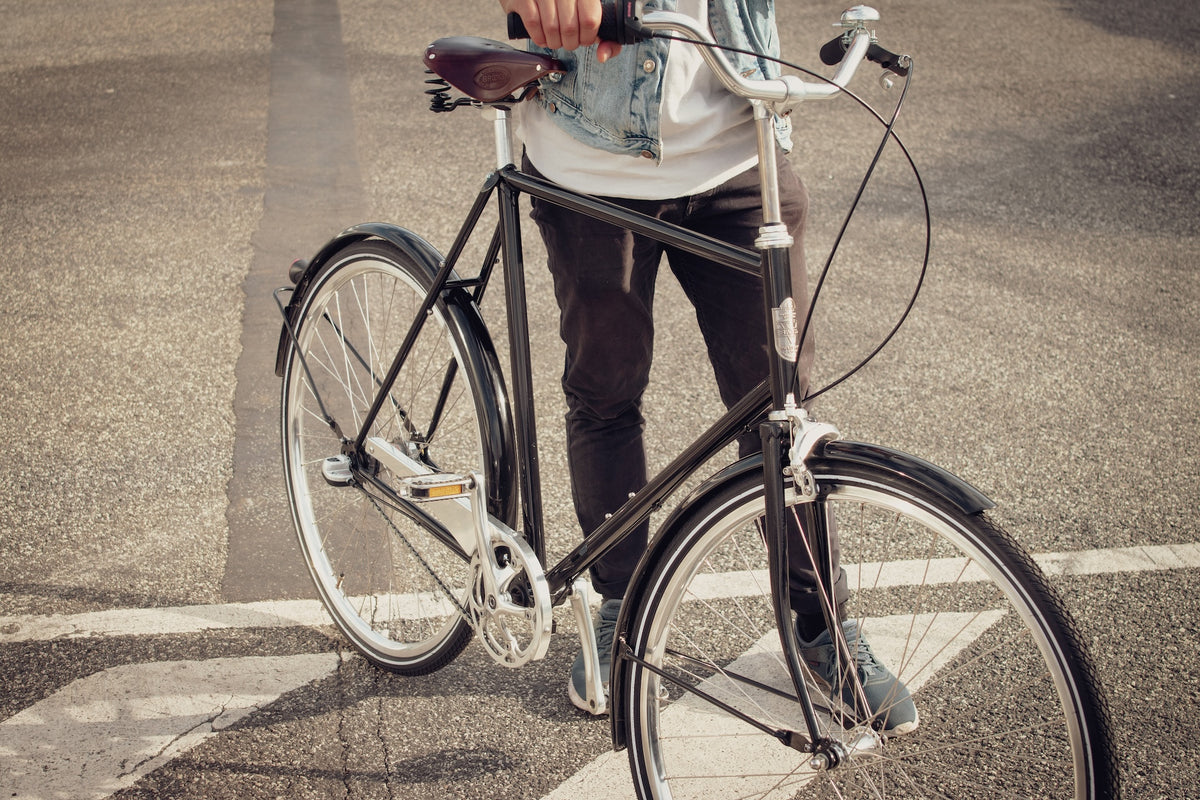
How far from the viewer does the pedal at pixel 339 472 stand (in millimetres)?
2604

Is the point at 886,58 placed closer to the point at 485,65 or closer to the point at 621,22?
the point at 621,22

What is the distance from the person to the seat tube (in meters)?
0.26

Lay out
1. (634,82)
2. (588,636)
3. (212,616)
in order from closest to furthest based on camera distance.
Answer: (634,82) → (588,636) → (212,616)

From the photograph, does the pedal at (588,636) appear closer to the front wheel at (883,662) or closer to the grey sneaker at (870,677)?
the front wheel at (883,662)

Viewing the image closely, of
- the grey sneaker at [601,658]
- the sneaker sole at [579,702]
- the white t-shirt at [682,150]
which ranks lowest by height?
the sneaker sole at [579,702]

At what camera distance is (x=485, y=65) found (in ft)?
6.27

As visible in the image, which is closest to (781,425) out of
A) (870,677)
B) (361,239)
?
(870,677)

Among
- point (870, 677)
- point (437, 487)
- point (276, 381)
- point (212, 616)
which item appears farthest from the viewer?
point (276, 381)

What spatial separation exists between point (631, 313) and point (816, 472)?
0.69 m

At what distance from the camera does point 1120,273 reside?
487cm

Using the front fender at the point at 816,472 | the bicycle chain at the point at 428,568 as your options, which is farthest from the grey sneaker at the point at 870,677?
the bicycle chain at the point at 428,568

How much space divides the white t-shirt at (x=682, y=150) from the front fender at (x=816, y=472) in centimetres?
61

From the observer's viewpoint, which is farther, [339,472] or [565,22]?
[339,472]

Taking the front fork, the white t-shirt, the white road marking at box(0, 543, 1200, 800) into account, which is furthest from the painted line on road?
the white t-shirt
